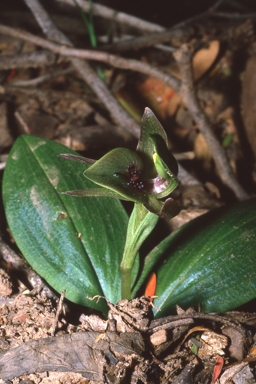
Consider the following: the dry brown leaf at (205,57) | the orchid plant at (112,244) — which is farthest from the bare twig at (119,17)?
the orchid plant at (112,244)

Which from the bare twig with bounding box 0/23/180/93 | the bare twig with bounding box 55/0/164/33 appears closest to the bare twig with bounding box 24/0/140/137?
the bare twig with bounding box 0/23/180/93

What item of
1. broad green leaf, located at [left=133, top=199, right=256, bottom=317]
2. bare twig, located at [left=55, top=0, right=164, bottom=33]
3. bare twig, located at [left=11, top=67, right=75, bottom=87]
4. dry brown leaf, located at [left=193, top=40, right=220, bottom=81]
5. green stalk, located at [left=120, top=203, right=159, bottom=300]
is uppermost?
bare twig, located at [left=55, top=0, right=164, bottom=33]

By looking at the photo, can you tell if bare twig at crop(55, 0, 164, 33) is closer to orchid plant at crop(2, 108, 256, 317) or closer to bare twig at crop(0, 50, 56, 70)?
bare twig at crop(0, 50, 56, 70)

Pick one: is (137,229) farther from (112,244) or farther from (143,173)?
(112,244)

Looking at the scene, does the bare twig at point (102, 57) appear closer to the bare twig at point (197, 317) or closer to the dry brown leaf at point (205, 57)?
the dry brown leaf at point (205, 57)

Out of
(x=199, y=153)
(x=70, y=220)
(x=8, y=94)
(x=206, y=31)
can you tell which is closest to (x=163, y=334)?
(x=70, y=220)

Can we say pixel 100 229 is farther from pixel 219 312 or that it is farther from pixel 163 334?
pixel 219 312
